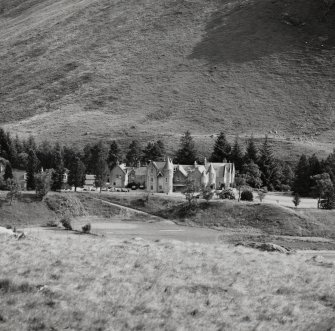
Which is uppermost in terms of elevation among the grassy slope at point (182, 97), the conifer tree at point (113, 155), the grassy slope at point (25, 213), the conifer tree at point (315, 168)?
the grassy slope at point (182, 97)

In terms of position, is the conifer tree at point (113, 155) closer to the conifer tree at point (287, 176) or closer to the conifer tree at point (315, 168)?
the conifer tree at point (287, 176)

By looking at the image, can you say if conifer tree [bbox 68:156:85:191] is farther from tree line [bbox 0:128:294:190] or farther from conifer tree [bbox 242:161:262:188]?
conifer tree [bbox 242:161:262:188]

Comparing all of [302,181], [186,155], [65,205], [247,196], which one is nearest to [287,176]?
[302,181]

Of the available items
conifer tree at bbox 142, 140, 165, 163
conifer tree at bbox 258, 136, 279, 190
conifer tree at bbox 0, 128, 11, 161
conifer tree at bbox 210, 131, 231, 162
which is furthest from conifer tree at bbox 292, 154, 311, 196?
conifer tree at bbox 0, 128, 11, 161

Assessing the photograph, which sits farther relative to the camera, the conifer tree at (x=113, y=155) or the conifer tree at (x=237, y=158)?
the conifer tree at (x=113, y=155)

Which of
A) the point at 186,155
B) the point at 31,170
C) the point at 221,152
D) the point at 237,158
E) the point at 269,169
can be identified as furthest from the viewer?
the point at 221,152

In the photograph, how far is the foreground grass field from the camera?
52.9 feet

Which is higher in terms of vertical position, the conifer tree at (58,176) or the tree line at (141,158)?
the tree line at (141,158)

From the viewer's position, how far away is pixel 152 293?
1870 centimetres

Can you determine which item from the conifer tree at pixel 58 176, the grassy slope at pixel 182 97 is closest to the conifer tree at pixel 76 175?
the conifer tree at pixel 58 176

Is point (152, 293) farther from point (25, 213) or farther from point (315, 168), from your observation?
point (315, 168)

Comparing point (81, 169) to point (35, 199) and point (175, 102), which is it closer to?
point (35, 199)

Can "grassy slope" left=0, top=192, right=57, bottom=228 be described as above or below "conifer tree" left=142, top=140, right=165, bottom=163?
below

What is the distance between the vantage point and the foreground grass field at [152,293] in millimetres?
16109
